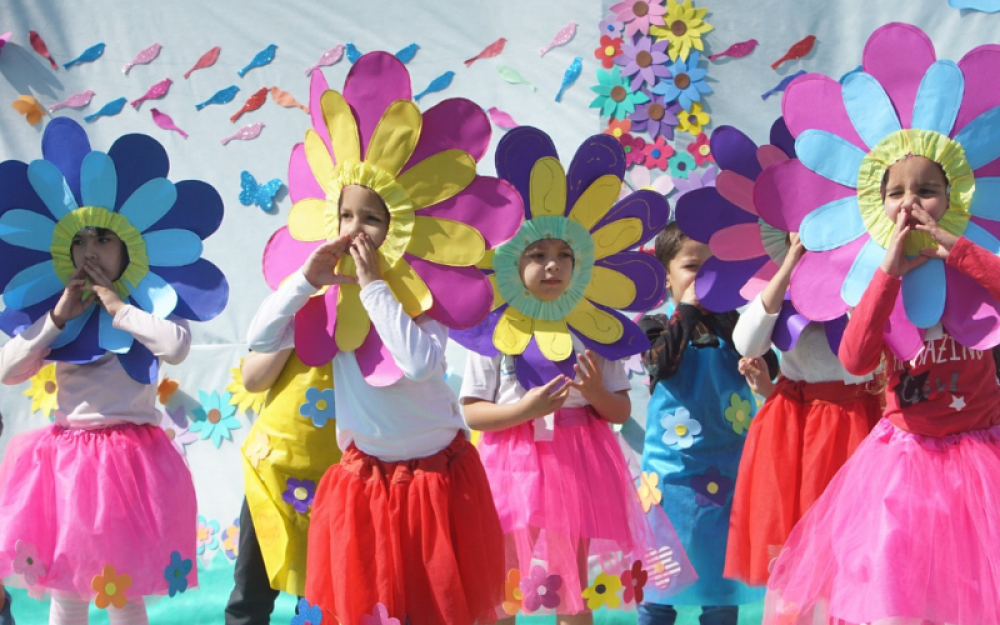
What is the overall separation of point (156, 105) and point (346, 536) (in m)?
2.34

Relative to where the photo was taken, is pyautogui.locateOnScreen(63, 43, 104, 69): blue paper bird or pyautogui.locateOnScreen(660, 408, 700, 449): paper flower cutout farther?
pyautogui.locateOnScreen(63, 43, 104, 69): blue paper bird

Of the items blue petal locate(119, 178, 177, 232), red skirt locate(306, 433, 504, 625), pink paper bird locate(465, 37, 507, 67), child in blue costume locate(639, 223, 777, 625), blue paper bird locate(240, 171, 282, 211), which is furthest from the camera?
blue paper bird locate(240, 171, 282, 211)

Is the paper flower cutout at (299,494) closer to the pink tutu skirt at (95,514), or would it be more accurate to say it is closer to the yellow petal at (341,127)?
the pink tutu skirt at (95,514)

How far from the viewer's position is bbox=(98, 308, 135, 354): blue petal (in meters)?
2.97

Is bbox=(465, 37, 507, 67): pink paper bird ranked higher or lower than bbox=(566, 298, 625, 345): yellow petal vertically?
higher

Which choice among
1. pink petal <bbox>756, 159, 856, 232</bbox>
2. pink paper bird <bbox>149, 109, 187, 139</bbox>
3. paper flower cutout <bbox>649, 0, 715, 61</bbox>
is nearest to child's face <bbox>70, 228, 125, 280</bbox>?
pink paper bird <bbox>149, 109, 187, 139</bbox>

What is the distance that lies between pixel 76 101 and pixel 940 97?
3.10 metres

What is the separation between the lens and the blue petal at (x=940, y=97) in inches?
93.2

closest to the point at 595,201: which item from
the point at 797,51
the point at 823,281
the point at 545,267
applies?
the point at 545,267

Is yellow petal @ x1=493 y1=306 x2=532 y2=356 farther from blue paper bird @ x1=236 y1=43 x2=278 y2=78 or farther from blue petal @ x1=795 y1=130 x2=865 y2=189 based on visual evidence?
blue paper bird @ x1=236 y1=43 x2=278 y2=78

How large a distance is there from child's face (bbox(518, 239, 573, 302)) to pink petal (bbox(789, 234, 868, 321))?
2.01 ft

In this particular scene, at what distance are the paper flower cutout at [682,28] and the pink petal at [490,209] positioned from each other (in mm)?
1521

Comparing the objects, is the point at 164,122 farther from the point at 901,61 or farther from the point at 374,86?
the point at 901,61

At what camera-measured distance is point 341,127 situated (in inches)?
97.8
